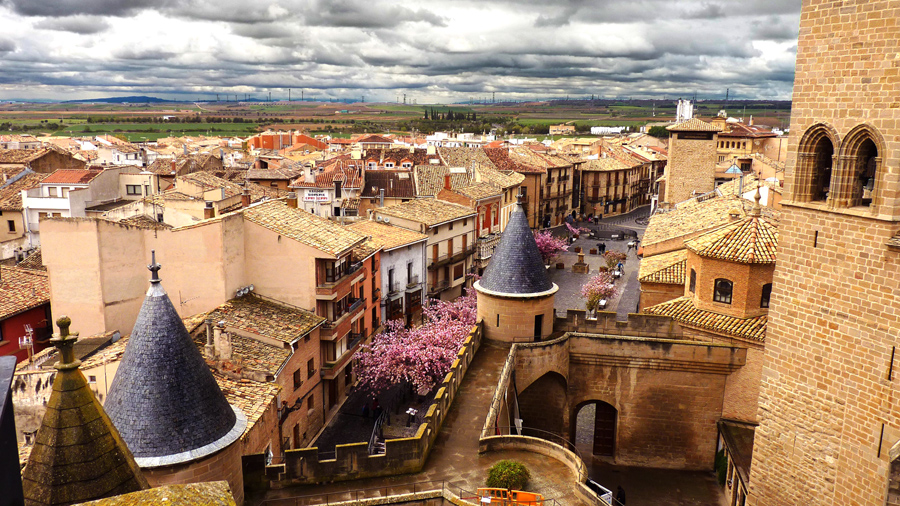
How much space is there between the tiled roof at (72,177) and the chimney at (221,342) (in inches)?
1370

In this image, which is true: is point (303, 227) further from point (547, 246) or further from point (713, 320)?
point (547, 246)

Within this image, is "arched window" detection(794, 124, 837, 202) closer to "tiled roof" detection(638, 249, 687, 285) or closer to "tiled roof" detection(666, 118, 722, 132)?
"tiled roof" detection(638, 249, 687, 285)

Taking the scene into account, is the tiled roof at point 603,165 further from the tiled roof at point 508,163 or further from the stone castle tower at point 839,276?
the stone castle tower at point 839,276

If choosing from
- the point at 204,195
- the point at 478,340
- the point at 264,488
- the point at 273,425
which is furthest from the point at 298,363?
the point at 204,195

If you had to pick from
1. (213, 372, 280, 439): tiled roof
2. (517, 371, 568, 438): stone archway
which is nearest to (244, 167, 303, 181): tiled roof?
(517, 371, 568, 438): stone archway

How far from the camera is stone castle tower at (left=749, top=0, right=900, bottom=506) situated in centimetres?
1438

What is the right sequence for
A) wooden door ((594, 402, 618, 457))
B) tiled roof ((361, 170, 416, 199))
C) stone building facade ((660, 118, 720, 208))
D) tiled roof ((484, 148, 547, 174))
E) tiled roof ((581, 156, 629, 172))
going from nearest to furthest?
wooden door ((594, 402, 618, 457)) → tiled roof ((361, 170, 416, 199)) → stone building facade ((660, 118, 720, 208)) → tiled roof ((484, 148, 547, 174)) → tiled roof ((581, 156, 629, 172))

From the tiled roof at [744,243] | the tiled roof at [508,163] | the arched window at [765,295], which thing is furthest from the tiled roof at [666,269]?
the tiled roof at [508,163]

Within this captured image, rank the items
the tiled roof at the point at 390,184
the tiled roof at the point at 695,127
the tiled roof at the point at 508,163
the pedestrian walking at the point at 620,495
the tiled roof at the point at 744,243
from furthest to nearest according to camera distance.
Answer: the tiled roof at the point at 508,163, the tiled roof at the point at 695,127, the tiled roof at the point at 390,184, the pedestrian walking at the point at 620,495, the tiled roof at the point at 744,243

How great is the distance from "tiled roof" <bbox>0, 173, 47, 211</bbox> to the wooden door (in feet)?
142

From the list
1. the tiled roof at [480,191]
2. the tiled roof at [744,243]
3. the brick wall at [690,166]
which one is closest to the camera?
the tiled roof at [744,243]

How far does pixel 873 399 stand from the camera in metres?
14.9

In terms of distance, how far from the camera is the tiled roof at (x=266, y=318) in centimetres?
2377

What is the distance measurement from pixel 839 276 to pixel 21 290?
32.6m
